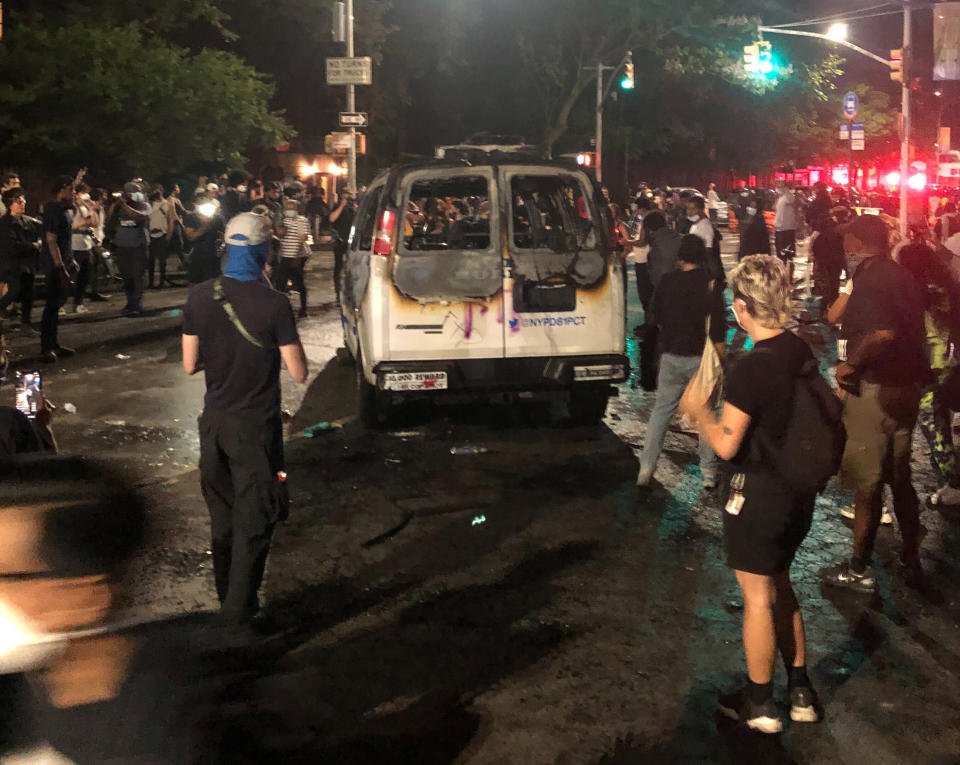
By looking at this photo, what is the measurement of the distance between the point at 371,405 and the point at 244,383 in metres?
4.02

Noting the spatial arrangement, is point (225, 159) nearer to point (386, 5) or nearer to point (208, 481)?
point (386, 5)

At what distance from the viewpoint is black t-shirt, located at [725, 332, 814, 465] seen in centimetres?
375

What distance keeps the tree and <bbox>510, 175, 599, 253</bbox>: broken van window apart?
14839mm

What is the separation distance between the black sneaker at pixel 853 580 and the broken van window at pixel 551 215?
3.53 metres

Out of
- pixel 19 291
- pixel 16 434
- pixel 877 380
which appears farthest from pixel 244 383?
pixel 19 291

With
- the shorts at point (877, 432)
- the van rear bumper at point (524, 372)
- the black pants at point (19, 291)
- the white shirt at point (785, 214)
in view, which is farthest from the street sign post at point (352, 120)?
the shorts at point (877, 432)

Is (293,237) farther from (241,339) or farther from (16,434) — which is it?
(16,434)

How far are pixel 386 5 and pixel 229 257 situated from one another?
3313 centimetres

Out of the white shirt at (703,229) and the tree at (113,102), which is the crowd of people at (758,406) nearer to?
the white shirt at (703,229)

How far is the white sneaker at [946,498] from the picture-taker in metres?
6.89

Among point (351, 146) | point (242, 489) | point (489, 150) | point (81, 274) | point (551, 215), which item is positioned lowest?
point (242, 489)

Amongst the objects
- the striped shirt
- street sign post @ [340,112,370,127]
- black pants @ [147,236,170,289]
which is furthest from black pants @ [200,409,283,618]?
street sign post @ [340,112,370,127]

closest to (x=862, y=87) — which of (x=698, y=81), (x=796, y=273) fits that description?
(x=698, y=81)

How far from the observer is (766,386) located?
12.3 ft
